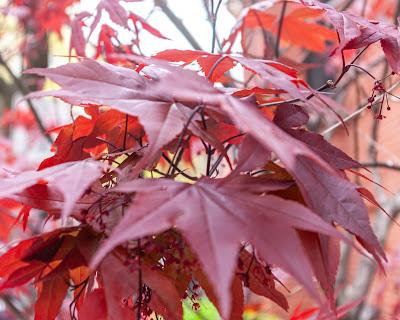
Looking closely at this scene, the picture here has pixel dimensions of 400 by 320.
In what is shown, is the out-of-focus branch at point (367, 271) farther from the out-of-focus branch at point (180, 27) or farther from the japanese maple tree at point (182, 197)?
the japanese maple tree at point (182, 197)

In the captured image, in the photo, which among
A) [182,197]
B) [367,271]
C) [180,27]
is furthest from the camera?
[367,271]

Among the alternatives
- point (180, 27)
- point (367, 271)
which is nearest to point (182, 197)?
point (180, 27)

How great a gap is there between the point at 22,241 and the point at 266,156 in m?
0.20

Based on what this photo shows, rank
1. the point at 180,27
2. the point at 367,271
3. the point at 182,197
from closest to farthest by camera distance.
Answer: the point at 182,197, the point at 180,27, the point at 367,271

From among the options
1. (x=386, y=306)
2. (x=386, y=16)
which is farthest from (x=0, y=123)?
(x=386, y=306)

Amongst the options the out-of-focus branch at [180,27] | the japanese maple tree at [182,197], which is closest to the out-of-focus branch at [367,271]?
the out-of-focus branch at [180,27]

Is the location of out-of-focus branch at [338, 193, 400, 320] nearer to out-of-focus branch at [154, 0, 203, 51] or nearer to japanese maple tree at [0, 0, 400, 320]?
out-of-focus branch at [154, 0, 203, 51]

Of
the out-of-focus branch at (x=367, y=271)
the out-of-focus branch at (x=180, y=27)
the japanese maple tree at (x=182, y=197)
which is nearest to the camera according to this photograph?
the japanese maple tree at (x=182, y=197)

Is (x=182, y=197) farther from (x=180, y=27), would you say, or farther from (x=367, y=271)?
(x=367, y=271)

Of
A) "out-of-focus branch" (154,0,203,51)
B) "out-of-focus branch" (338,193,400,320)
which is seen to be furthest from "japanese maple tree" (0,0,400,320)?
"out-of-focus branch" (338,193,400,320)

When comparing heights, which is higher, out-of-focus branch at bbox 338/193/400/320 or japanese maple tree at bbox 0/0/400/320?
japanese maple tree at bbox 0/0/400/320

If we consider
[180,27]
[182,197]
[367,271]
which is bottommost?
[367,271]

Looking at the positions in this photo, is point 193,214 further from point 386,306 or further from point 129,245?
point 386,306

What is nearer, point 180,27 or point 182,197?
point 182,197
